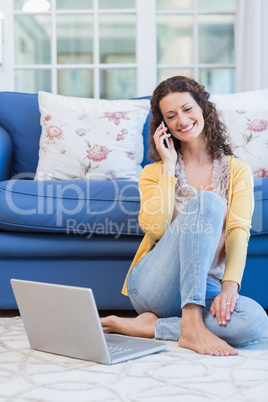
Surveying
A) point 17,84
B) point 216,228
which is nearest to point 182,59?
point 17,84

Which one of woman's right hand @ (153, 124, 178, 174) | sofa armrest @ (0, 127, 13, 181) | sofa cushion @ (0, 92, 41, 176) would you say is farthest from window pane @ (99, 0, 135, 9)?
woman's right hand @ (153, 124, 178, 174)

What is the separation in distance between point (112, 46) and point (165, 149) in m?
1.92

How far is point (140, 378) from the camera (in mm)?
1390

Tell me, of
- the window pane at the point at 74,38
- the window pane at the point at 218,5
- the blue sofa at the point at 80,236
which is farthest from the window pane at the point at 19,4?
the blue sofa at the point at 80,236

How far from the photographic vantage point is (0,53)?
140 inches

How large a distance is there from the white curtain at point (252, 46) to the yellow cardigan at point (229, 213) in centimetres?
167

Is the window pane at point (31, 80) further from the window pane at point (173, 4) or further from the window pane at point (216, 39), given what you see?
the window pane at point (216, 39)

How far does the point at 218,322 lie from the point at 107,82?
234 cm

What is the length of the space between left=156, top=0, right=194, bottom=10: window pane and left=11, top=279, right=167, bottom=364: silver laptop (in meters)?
2.60

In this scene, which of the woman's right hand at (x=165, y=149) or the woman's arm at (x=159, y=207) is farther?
the woman's right hand at (x=165, y=149)

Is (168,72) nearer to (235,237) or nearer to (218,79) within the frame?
(218,79)

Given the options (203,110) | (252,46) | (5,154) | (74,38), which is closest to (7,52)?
(74,38)

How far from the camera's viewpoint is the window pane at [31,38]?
3648 mm

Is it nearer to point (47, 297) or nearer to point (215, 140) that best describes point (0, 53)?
point (215, 140)
